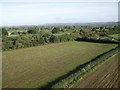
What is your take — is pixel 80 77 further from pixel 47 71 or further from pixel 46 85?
pixel 47 71

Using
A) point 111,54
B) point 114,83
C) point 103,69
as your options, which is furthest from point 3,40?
point 114,83

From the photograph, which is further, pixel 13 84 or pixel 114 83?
pixel 13 84

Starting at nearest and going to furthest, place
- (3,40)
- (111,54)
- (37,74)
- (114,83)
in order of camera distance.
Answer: (114,83) < (37,74) < (111,54) < (3,40)

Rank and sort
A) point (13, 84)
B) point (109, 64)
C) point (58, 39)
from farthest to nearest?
point (58, 39)
point (109, 64)
point (13, 84)

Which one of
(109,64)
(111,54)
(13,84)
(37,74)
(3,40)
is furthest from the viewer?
(3,40)

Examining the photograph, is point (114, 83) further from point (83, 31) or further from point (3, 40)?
point (83, 31)

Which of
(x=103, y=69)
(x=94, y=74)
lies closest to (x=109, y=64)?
(x=103, y=69)
